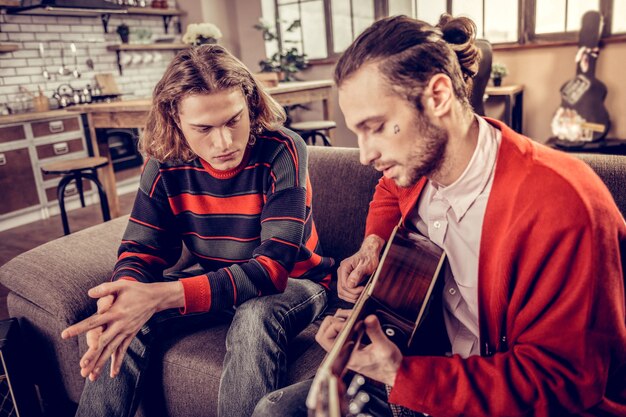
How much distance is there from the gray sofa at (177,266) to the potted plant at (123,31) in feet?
13.5

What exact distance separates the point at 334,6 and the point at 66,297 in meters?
4.90

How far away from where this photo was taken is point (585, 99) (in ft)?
13.1

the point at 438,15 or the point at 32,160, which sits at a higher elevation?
the point at 438,15

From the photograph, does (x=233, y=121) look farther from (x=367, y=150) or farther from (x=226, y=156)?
(x=367, y=150)

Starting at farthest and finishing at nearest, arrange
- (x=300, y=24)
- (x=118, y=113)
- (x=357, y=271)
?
1. (x=300, y=24)
2. (x=118, y=113)
3. (x=357, y=271)

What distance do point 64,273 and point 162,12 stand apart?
4.91 m

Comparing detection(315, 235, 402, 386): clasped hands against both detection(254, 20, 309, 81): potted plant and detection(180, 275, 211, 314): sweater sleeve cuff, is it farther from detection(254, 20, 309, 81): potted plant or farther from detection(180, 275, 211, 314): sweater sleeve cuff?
detection(254, 20, 309, 81): potted plant

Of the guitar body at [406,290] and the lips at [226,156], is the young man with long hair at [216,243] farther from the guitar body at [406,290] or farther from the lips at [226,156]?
the guitar body at [406,290]

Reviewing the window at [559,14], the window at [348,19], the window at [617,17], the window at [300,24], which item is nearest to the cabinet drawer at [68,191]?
the window at [300,24]

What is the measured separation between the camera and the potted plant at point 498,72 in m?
4.42

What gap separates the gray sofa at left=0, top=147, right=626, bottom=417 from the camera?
1.35 m

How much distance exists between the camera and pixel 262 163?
56.1 inches

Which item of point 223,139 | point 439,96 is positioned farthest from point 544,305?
point 223,139

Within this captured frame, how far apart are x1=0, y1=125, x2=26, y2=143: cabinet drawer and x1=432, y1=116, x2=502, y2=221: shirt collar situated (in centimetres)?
412
